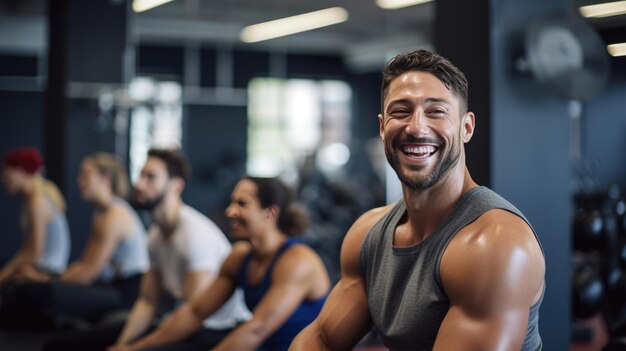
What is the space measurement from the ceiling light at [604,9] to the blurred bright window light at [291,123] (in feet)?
24.2

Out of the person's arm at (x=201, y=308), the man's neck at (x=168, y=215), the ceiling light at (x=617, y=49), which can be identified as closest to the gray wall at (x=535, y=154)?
the ceiling light at (x=617, y=49)

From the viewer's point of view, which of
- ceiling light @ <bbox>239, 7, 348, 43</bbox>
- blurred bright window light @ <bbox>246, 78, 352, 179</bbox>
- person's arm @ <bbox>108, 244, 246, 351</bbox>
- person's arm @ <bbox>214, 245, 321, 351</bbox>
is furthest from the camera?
blurred bright window light @ <bbox>246, 78, 352, 179</bbox>

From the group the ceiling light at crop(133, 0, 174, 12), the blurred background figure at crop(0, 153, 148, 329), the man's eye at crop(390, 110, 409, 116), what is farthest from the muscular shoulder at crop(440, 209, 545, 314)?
the ceiling light at crop(133, 0, 174, 12)

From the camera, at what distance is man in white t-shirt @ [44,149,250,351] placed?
9.84ft

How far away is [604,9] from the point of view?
232cm

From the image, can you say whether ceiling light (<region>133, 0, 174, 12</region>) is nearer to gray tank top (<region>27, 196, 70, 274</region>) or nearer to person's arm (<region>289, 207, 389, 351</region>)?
gray tank top (<region>27, 196, 70, 274</region>)

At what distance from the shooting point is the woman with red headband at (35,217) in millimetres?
4469

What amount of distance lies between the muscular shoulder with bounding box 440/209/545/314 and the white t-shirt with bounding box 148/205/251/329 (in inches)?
69.0

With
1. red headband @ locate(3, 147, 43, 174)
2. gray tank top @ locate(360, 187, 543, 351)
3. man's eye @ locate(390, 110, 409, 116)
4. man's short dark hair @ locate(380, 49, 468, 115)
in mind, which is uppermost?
man's short dark hair @ locate(380, 49, 468, 115)

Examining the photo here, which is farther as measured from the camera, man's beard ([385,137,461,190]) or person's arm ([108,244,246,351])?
person's arm ([108,244,246,351])

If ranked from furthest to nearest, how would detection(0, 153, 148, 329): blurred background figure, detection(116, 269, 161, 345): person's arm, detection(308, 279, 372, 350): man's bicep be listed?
detection(0, 153, 148, 329): blurred background figure → detection(116, 269, 161, 345): person's arm → detection(308, 279, 372, 350): man's bicep

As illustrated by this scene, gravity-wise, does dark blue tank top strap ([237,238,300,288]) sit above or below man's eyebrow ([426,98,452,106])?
below

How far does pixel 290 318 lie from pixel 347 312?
0.89 metres

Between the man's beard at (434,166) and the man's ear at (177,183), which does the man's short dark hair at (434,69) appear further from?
the man's ear at (177,183)
